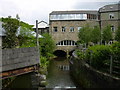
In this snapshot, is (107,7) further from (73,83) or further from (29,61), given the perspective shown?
(29,61)

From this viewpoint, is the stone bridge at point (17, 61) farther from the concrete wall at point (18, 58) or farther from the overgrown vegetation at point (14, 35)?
the overgrown vegetation at point (14, 35)

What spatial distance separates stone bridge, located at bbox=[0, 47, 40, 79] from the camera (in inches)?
368

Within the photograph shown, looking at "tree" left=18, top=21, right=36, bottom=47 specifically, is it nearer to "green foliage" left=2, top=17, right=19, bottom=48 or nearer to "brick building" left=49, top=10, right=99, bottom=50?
"green foliage" left=2, top=17, right=19, bottom=48

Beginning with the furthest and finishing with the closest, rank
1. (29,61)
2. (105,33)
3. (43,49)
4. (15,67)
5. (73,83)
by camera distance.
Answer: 1. (105,33)
2. (43,49)
3. (73,83)
4. (29,61)
5. (15,67)

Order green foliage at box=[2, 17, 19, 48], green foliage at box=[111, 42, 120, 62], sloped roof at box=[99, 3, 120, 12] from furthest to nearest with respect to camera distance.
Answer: sloped roof at box=[99, 3, 120, 12] → green foliage at box=[2, 17, 19, 48] → green foliage at box=[111, 42, 120, 62]

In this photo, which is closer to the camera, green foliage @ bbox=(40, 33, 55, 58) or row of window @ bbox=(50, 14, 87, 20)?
green foliage @ bbox=(40, 33, 55, 58)

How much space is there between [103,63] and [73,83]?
18.6 feet

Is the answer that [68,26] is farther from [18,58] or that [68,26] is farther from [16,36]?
[18,58]

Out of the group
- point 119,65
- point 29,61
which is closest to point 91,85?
point 119,65

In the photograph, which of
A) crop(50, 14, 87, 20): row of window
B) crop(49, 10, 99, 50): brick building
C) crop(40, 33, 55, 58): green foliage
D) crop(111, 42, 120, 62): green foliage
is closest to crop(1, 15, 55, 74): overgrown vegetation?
crop(40, 33, 55, 58): green foliage

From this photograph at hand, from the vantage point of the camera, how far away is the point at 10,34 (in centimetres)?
1973

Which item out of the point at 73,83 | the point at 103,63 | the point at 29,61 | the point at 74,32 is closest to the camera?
the point at 29,61

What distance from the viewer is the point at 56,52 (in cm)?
4234

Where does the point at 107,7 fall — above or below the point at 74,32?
above
